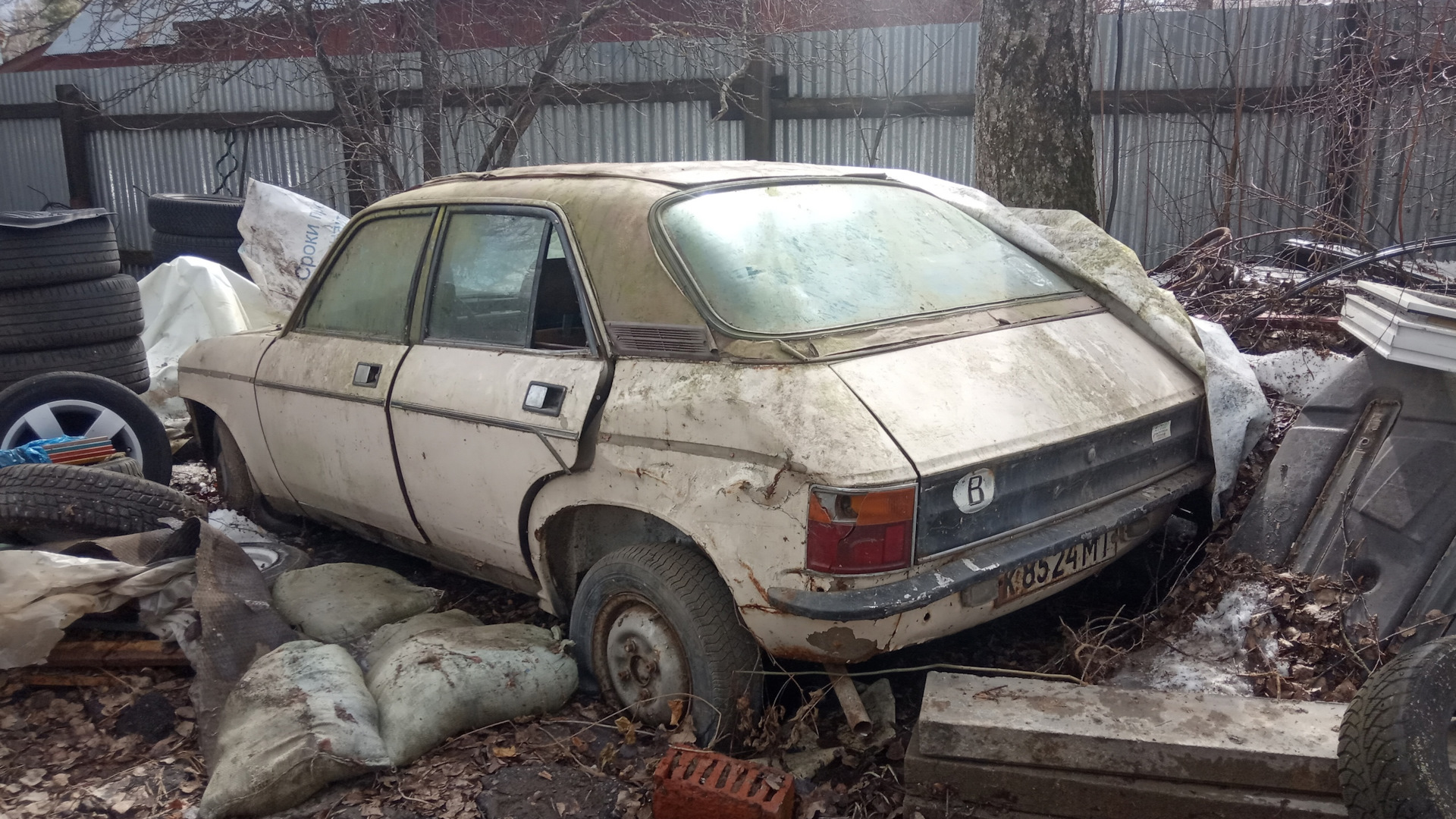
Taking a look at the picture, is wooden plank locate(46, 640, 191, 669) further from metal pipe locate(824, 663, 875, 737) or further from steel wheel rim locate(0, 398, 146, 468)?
metal pipe locate(824, 663, 875, 737)

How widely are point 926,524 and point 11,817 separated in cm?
276

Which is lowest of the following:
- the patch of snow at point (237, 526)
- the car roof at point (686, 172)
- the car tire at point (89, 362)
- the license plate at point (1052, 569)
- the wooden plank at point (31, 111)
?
the patch of snow at point (237, 526)

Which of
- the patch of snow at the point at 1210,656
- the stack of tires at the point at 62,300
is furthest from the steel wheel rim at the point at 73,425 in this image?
the patch of snow at the point at 1210,656

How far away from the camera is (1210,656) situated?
10.3ft

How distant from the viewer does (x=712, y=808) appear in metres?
2.67

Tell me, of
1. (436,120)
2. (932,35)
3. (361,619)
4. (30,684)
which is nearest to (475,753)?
(361,619)

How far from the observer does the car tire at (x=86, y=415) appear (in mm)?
5066

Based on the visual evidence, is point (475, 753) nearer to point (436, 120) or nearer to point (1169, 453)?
point (1169, 453)

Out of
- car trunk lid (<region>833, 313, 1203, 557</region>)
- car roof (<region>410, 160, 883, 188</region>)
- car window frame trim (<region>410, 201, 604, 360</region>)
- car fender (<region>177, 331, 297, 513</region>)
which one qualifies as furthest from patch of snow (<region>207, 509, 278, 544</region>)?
car trunk lid (<region>833, 313, 1203, 557</region>)

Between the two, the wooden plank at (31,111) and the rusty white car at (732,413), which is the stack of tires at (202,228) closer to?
the wooden plank at (31,111)

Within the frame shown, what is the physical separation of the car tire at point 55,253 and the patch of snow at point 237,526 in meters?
1.81

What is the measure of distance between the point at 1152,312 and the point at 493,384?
2259 millimetres

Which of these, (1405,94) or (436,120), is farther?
(436,120)

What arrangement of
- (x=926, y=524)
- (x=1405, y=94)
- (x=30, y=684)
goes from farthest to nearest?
(x=1405, y=94)
(x=30, y=684)
(x=926, y=524)
